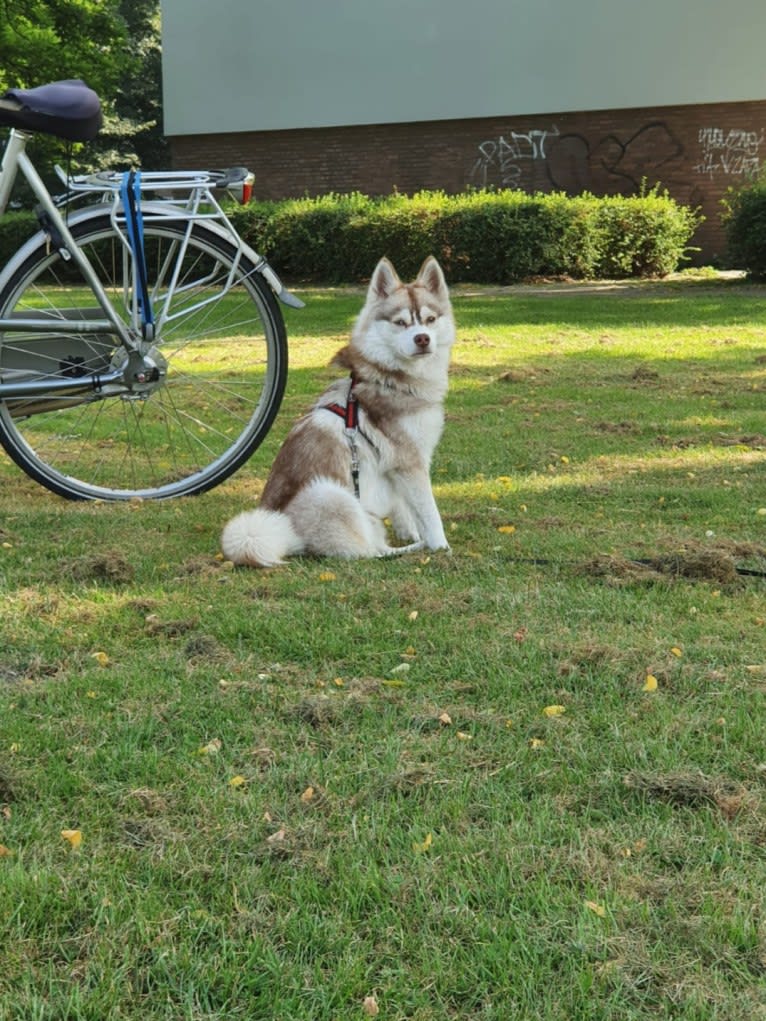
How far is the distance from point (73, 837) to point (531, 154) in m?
21.5

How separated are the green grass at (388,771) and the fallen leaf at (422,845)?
0.08 ft

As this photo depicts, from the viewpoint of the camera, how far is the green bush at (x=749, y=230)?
16.1 m

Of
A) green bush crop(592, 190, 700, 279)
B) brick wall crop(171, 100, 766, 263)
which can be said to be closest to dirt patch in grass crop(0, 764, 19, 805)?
green bush crop(592, 190, 700, 279)

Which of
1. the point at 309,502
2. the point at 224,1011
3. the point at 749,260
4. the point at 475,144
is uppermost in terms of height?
the point at 475,144

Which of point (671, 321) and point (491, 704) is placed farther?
point (671, 321)

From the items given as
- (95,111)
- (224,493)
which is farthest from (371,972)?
(95,111)

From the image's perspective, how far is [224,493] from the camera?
5.12m

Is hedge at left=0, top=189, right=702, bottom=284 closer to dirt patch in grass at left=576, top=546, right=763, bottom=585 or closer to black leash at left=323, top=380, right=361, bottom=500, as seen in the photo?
Result: black leash at left=323, top=380, right=361, bottom=500

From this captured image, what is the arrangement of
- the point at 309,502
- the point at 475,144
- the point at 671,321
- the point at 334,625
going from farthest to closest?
the point at 475,144 < the point at 671,321 < the point at 309,502 < the point at 334,625

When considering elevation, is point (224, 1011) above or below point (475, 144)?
below

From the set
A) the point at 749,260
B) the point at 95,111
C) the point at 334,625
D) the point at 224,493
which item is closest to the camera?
the point at 334,625

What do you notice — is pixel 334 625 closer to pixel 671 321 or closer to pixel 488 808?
pixel 488 808

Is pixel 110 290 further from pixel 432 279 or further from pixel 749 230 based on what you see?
pixel 749 230

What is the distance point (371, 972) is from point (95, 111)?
3.96 m
